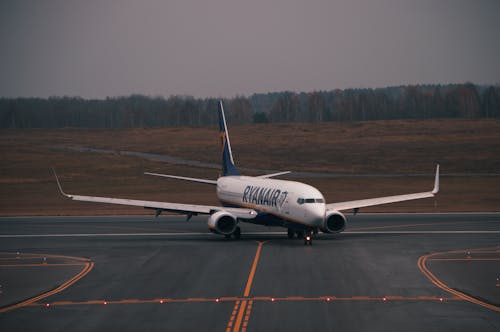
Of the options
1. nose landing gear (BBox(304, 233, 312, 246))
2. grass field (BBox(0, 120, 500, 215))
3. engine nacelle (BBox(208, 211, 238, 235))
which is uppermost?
engine nacelle (BBox(208, 211, 238, 235))

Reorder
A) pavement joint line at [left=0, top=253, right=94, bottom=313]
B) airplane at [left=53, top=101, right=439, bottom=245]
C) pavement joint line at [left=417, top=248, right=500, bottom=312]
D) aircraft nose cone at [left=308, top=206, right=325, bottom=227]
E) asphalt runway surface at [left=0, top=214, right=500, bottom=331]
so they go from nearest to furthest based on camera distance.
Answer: asphalt runway surface at [left=0, top=214, right=500, bottom=331] < pavement joint line at [left=417, top=248, right=500, bottom=312] < pavement joint line at [left=0, top=253, right=94, bottom=313] < aircraft nose cone at [left=308, top=206, right=325, bottom=227] < airplane at [left=53, top=101, right=439, bottom=245]

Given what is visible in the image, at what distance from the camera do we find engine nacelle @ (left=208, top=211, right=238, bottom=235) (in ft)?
179

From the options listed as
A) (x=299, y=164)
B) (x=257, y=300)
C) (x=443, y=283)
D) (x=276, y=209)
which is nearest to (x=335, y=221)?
(x=276, y=209)

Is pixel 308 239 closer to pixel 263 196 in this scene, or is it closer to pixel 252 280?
pixel 263 196

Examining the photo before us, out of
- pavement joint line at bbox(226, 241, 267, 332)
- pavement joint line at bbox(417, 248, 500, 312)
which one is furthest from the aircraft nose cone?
pavement joint line at bbox(226, 241, 267, 332)

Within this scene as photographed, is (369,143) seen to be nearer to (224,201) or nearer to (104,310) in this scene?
(224,201)

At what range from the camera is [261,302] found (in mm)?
32531

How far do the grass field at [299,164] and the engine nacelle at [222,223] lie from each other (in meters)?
29.3

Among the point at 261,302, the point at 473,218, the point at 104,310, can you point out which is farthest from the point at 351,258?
the point at 473,218

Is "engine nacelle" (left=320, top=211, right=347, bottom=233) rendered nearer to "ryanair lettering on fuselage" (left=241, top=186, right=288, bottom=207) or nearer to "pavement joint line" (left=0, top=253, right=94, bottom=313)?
"ryanair lettering on fuselage" (left=241, top=186, right=288, bottom=207)

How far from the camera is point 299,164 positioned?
482 feet

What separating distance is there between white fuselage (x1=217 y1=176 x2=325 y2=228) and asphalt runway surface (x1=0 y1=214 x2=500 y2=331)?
2.11m

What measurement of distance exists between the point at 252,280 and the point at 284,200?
14.8 m

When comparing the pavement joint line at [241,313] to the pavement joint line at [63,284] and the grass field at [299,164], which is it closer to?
the pavement joint line at [63,284]
